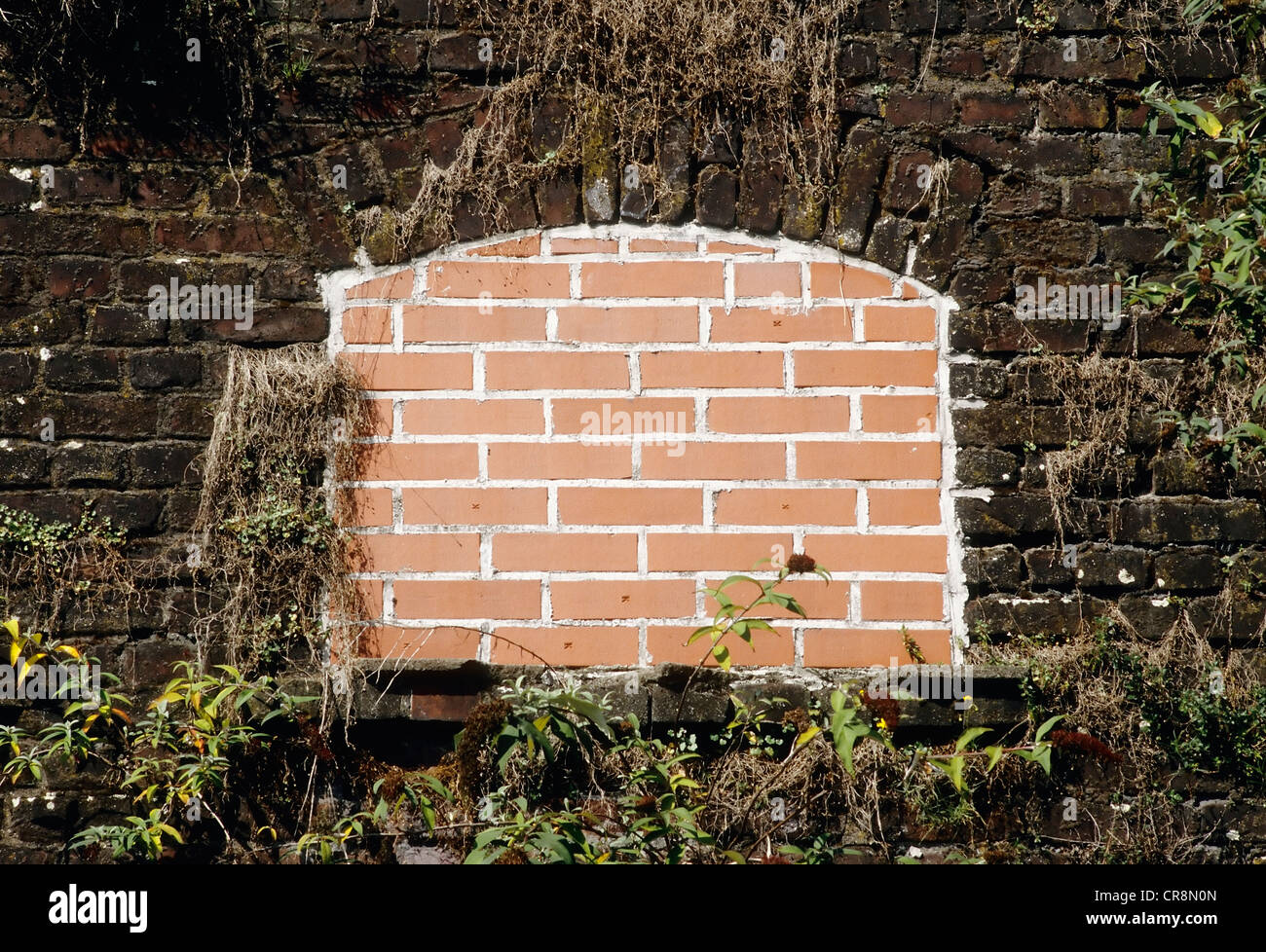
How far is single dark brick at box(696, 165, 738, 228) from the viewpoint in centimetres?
265

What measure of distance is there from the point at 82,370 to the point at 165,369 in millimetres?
211

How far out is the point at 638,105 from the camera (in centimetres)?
265

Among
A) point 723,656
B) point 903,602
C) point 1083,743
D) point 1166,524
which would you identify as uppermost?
point 1166,524

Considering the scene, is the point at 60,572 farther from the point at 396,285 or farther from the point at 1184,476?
the point at 1184,476

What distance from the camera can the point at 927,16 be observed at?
8.78 ft

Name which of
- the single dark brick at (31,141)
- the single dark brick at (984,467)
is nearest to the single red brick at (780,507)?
the single dark brick at (984,467)

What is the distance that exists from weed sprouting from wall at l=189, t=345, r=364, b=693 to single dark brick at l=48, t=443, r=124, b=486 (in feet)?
0.82

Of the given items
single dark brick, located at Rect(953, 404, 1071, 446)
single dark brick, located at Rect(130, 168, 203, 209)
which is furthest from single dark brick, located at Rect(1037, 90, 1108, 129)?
single dark brick, located at Rect(130, 168, 203, 209)

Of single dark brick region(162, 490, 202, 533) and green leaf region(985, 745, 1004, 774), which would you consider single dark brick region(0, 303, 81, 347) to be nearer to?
single dark brick region(162, 490, 202, 533)

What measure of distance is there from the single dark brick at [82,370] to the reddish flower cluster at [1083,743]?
259 cm

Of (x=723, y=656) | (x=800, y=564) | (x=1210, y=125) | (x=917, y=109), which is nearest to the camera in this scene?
(x=1210, y=125)

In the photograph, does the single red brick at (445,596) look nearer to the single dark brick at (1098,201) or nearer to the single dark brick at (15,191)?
the single dark brick at (15,191)

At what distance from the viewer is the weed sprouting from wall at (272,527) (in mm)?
2576

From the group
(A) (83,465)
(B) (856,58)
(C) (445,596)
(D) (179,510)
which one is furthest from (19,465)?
(B) (856,58)
